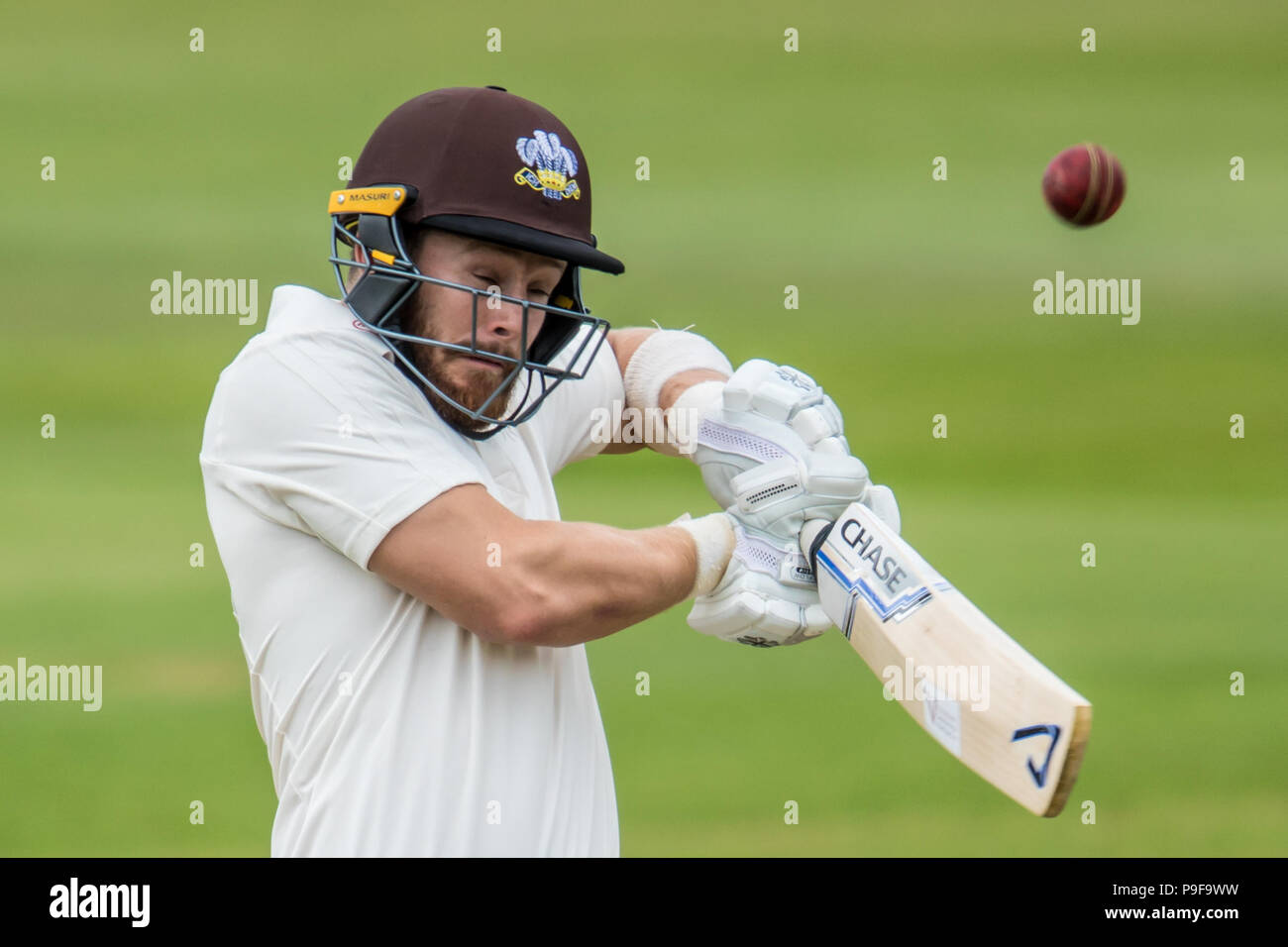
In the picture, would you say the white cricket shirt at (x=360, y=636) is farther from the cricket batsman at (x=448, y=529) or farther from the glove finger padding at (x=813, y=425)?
the glove finger padding at (x=813, y=425)

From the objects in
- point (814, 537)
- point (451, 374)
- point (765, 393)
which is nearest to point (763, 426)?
point (765, 393)

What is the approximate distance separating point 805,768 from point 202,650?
332cm

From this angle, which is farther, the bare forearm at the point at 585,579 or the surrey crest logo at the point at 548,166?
the surrey crest logo at the point at 548,166

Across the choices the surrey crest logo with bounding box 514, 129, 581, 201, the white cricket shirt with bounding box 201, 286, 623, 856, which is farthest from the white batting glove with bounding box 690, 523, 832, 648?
the surrey crest logo with bounding box 514, 129, 581, 201

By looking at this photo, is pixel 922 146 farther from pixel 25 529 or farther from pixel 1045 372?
pixel 25 529

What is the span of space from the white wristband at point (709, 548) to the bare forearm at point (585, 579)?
8 cm

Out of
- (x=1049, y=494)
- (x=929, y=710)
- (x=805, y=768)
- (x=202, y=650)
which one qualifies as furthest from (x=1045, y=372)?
(x=929, y=710)

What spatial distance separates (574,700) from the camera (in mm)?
2285

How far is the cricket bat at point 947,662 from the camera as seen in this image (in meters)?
2.07

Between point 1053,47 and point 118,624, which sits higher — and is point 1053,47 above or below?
above

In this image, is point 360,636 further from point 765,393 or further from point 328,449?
point 765,393

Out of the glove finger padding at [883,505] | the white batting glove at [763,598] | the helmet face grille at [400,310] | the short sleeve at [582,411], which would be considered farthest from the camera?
the short sleeve at [582,411]

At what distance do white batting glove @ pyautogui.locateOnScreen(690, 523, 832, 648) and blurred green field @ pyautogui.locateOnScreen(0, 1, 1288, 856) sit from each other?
385 cm

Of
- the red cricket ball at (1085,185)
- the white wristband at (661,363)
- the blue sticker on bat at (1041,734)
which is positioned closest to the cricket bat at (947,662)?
the blue sticker on bat at (1041,734)
